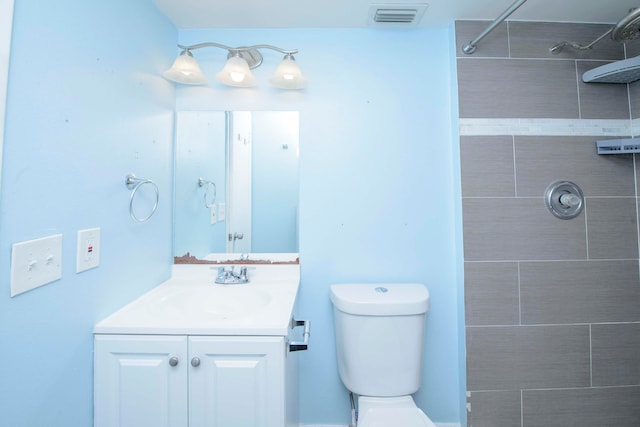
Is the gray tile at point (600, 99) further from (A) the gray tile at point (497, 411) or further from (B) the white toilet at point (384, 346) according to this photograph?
(A) the gray tile at point (497, 411)

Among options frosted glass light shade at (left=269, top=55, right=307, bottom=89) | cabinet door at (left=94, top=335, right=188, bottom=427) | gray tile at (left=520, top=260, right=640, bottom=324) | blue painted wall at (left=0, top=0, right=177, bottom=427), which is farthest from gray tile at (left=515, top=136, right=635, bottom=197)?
blue painted wall at (left=0, top=0, right=177, bottom=427)

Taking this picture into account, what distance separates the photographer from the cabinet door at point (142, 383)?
83 centimetres

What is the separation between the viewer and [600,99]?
1337 mm

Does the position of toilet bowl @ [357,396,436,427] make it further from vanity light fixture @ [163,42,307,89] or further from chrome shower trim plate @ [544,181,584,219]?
vanity light fixture @ [163,42,307,89]

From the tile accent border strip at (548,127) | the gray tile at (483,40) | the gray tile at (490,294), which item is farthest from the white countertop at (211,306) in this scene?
the gray tile at (483,40)

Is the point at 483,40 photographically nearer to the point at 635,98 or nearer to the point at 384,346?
the point at 635,98

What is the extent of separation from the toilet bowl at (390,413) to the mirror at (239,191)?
A: 2.28 feet

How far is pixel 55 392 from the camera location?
2.43ft

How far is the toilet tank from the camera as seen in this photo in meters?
1.16

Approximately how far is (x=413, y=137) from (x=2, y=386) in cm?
159

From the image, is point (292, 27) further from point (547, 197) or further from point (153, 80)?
point (547, 197)

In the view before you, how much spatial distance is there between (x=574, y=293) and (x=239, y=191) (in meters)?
1.68

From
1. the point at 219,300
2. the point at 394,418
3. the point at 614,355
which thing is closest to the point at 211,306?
the point at 219,300

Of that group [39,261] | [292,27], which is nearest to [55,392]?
[39,261]
